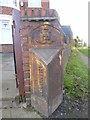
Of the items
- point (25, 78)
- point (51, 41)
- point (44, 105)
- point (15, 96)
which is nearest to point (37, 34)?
point (51, 41)

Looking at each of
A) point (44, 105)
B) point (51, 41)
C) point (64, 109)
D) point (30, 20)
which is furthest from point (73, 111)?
point (30, 20)

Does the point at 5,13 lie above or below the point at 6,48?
above

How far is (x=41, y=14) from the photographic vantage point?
10.4 ft

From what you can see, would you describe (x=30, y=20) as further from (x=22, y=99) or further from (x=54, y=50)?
(x=22, y=99)

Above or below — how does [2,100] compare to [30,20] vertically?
below

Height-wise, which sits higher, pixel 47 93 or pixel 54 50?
pixel 54 50

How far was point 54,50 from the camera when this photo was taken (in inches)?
124

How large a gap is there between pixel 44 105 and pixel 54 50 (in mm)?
787

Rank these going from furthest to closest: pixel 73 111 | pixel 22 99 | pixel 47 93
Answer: pixel 22 99
pixel 73 111
pixel 47 93

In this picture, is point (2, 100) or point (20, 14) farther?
point (2, 100)

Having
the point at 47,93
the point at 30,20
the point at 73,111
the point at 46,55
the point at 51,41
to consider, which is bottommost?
the point at 73,111

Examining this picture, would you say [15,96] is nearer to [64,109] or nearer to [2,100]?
[2,100]

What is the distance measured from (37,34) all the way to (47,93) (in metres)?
0.83

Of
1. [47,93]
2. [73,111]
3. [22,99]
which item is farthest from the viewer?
[22,99]
